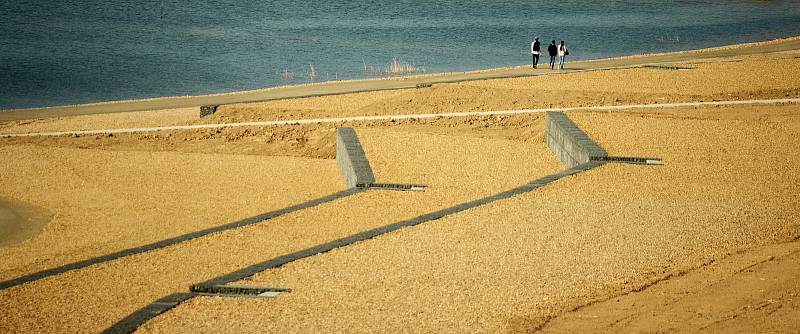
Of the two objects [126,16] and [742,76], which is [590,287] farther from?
[126,16]

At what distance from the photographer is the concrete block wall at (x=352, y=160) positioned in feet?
51.5

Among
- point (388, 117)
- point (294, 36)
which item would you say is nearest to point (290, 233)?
point (388, 117)

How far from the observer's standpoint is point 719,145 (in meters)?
17.1

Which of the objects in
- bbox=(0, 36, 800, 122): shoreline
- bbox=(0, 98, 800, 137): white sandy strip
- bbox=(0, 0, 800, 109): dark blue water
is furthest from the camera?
bbox=(0, 0, 800, 109): dark blue water

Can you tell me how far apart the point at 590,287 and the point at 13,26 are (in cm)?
5462

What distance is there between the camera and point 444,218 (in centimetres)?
1294

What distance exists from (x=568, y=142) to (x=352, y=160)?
3919 mm

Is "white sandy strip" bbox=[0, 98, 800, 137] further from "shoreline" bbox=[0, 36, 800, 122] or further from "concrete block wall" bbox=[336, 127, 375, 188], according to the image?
"shoreline" bbox=[0, 36, 800, 122]

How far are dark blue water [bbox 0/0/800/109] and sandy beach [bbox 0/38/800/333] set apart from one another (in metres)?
16.4

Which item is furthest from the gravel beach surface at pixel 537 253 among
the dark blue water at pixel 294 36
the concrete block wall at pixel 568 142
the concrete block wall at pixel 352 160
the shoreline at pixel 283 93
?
the dark blue water at pixel 294 36

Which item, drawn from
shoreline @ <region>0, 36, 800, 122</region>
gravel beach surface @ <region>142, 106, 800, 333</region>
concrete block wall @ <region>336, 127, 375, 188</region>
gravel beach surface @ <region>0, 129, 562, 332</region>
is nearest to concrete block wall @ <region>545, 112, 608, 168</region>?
gravel beach surface @ <region>0, 129, 562, 332</region>

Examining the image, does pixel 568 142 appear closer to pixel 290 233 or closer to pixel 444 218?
pixel 444 218

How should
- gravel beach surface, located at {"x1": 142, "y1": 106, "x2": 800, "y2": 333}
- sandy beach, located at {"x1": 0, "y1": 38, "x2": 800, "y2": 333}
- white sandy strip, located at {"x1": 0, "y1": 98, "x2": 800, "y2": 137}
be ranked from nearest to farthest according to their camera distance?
gravel beach surface, located at {"x1": 142, "y1": 106, "x2": 800, "y2": 333} < sandy beach, located at {"x1": 0, "y1": 38, "x2": 800, "y2": 333} < white sandy strip, located at {"x1": 0, "y1": 98, "x2": 800, "y2": 137}

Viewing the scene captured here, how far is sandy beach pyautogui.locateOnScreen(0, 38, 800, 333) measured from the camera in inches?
375
